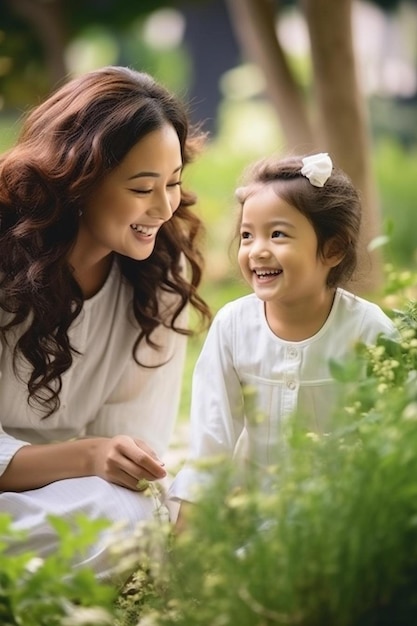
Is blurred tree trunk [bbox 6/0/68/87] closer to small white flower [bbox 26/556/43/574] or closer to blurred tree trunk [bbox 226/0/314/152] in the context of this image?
blurred tree trunk [bbox 226/0/314/152]

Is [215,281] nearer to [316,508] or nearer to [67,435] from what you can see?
[67,435]

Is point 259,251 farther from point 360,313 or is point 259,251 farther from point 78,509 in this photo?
point 78,509

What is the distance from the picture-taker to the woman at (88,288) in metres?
2.66

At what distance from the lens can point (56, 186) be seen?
8.81 feet

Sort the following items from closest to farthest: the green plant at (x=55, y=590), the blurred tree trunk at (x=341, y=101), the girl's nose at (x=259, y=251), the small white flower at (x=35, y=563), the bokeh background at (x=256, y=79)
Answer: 1. the green plant at (x=55, y=590)
2. the small white flower at (x=35, y=563)
3. the girl's nose at (x=259, y=251)
4. the blurred tree trunk at (x=341, y=101)
5. the bokeh background at (x=256, y=79)

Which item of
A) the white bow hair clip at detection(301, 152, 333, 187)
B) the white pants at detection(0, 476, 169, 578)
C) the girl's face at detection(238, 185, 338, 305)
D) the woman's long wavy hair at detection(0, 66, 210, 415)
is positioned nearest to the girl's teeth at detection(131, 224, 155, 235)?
the woman's long wavy hair at detection(0, 66, 210, 415)

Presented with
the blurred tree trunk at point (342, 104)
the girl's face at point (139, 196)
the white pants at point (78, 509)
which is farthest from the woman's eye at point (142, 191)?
the blurred tree trunk at point (342, 104)

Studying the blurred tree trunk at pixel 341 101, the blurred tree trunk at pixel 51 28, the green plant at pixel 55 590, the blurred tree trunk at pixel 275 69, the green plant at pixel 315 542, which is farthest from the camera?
the blurred tree trunk at pixel 51 28

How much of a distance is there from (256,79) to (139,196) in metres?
9.87

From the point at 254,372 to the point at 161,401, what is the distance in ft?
1.67

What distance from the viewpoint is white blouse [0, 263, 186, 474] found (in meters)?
2.94

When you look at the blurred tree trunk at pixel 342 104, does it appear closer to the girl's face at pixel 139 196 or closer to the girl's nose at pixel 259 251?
the girl's face at pixel 139 196

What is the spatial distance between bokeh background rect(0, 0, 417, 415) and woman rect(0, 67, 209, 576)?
0.23 meters

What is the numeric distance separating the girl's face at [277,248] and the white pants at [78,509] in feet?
1.89
